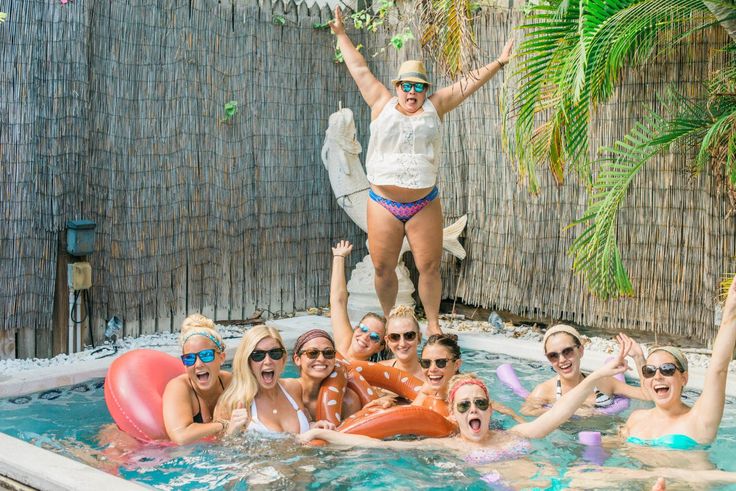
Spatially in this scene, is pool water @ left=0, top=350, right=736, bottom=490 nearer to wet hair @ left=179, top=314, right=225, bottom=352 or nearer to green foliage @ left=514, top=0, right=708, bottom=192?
wet hair @ left=179, top=314, right=225, bottom=352

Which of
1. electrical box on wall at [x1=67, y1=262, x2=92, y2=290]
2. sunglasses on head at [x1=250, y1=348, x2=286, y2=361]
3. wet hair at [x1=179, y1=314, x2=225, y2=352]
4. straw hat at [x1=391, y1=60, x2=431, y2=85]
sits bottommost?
sunglasses on head at [x1=250, y1=348, x2=286, y2=361]

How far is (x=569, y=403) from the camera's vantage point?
443cm

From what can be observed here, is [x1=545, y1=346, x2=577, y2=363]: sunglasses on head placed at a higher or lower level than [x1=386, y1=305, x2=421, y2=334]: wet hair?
lower

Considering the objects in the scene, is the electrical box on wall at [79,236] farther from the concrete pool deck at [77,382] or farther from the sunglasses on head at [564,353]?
the sunglasses on head at [564,353]

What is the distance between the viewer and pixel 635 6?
6000 mm

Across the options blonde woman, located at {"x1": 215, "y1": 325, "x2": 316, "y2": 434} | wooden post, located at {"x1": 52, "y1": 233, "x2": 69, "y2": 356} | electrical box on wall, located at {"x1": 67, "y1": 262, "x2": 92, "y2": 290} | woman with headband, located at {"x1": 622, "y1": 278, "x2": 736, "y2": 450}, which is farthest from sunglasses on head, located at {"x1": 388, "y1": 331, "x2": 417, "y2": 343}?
wooden post, located at {"x1": 52, "y1": 233, "x2": 69, "y2": 356}

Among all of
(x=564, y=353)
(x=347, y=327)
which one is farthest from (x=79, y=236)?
(x=564, y=353)

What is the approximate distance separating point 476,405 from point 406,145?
7.84 feet

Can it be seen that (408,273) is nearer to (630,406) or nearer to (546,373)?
(546,373)

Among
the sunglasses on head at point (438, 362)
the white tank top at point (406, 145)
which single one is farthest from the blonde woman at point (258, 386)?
the white tank top at point (406, 145)

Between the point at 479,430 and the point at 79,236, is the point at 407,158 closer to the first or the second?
the point at 79,236

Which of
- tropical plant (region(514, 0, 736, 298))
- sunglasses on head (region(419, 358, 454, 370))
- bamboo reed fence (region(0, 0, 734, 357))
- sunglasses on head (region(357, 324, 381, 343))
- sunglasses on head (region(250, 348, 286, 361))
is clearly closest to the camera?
sunglasses on head (region(250, 348, 286, 361))

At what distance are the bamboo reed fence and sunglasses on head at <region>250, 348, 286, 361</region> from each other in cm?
257

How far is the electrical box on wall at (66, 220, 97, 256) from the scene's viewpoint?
6.52 metres
